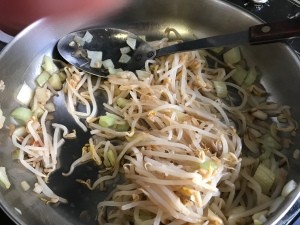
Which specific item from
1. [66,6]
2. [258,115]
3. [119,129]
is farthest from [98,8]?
[258,115]

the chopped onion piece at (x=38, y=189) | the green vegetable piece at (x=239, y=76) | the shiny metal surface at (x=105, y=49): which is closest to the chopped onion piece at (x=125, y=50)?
the shiny metal surface at (x=105, y=49)

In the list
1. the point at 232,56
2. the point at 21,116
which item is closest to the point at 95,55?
the point at 21,116

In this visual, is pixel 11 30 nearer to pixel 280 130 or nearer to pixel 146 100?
pixel 146 100

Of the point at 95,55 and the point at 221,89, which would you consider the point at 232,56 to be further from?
the point at 95,55

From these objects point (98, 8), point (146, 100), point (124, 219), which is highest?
point (98, 8)

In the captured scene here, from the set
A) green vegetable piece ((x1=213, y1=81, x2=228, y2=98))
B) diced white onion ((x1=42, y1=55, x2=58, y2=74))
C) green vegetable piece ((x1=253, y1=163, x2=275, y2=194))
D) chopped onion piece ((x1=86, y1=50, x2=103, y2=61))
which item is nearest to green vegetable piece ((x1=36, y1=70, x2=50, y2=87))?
diced white onion ((x1=42, y1=55, x2=58, y2=74))

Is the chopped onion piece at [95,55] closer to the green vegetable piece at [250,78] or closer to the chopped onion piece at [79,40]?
the chopped onion piece at [79,40]
